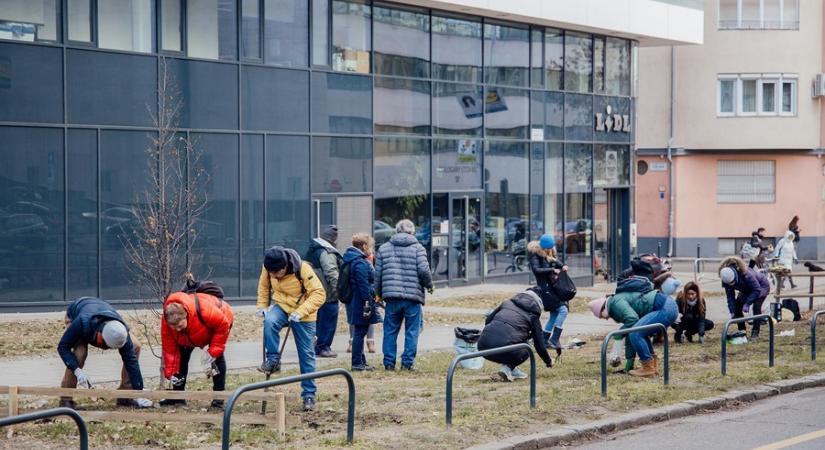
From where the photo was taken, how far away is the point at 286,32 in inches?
987

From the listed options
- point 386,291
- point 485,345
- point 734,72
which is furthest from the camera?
point 734,72

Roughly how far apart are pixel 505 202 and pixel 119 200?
38.3ft

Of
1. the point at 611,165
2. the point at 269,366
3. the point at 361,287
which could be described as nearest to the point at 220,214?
the point at 361,287

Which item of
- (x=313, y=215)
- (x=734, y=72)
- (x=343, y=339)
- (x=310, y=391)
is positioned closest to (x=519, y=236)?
(x=313, y=215)

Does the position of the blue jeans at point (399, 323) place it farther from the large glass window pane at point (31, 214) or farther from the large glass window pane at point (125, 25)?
the large glass window pane at point (125, 25)

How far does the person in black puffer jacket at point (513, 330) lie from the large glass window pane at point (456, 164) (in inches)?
609

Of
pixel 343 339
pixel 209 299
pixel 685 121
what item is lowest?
pixel 343 339

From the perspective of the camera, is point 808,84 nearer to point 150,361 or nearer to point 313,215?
point 313,215

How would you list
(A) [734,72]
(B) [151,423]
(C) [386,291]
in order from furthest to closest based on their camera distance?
(A) [734,72] < (C) [386,291] < (B) [151,423]

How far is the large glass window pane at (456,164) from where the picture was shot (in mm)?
29000

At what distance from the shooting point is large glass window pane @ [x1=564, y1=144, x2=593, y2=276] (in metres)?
34.0

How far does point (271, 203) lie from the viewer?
81.7 ft

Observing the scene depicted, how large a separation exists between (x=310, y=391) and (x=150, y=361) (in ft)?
17.2

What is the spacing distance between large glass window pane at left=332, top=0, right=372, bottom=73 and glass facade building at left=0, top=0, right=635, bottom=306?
35mm
